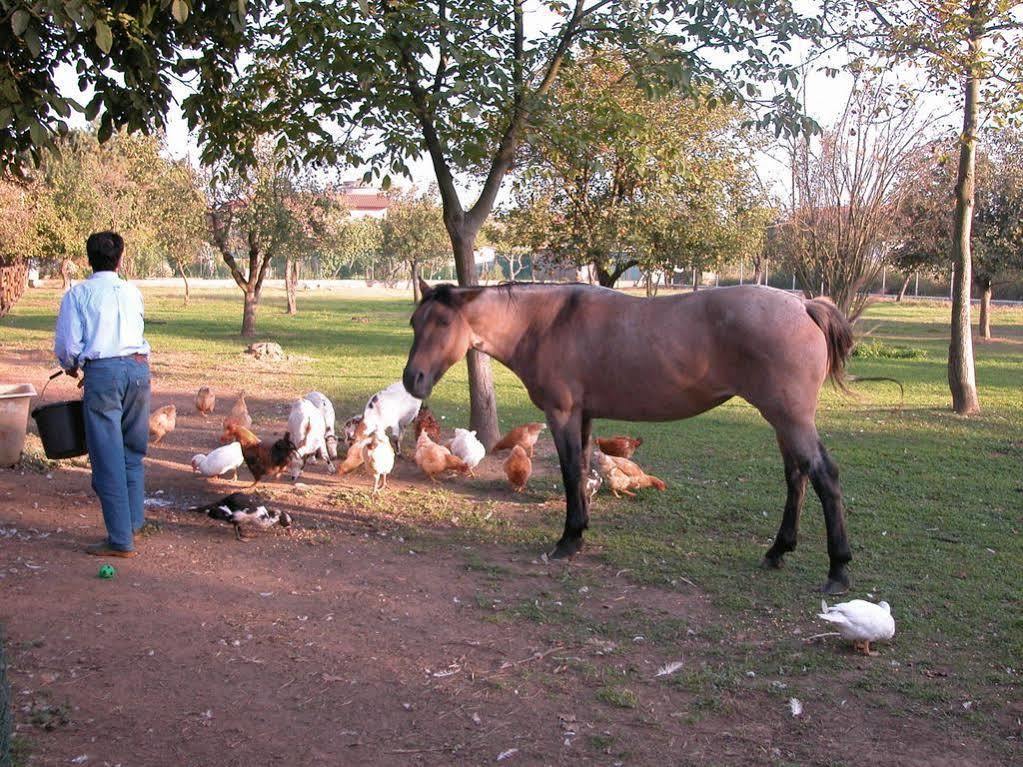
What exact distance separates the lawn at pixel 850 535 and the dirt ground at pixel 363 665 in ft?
0.51

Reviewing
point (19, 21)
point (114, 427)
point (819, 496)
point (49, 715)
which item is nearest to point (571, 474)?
point (819, 496)

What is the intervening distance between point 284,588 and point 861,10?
31.5 feet

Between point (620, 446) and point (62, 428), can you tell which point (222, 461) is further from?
point (620, 446)

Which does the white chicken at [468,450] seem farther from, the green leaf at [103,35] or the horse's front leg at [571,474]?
the green leaf at [103,35]

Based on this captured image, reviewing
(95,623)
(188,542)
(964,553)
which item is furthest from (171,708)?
(964,553)

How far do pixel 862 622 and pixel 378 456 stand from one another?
14.6 feet

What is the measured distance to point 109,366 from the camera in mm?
5840

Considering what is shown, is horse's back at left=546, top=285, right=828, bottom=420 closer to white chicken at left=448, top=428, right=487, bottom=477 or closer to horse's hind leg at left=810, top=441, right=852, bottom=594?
horse's hind leg at left=810, top=441, right=852, bottom=594

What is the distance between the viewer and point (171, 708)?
4047 millimetres

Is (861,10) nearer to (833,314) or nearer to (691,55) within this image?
(691,55)

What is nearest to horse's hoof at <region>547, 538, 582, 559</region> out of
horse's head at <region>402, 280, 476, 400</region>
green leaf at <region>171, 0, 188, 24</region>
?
horse's head at <region>402, 280, 476, 400</region>

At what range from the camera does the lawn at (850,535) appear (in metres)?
4.61

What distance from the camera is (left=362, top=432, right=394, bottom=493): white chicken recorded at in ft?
26.3

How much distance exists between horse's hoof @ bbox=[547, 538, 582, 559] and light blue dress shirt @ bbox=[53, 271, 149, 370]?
3.08 m
